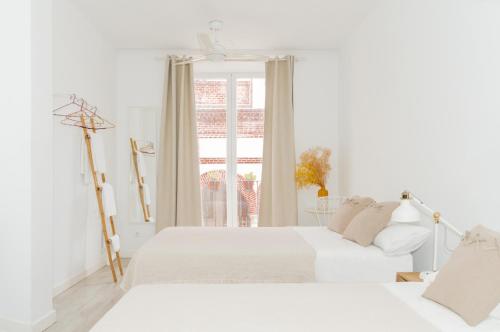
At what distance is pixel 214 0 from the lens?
4.18 metres

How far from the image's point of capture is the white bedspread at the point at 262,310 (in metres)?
1.63

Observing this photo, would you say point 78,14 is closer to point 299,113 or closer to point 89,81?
point 89,81

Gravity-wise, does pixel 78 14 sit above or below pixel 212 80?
→ above

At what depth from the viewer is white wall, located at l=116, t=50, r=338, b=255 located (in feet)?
18.9

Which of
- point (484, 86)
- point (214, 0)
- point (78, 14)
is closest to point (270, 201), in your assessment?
point (214, 0)

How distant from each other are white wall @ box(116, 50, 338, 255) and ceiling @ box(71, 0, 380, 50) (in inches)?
9.2

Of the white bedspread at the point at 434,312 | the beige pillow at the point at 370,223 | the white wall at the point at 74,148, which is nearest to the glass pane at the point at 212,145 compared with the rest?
the white wall at the point at 74,148

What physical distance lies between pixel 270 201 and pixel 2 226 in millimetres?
3333

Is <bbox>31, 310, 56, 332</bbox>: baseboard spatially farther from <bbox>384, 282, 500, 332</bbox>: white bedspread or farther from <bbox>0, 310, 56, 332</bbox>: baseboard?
<bbox>384, 282, 500, 332</bbox>: white bedspread

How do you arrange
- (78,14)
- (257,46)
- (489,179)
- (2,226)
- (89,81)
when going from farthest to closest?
(257,46) → (89,81) → (78,14) → (2,226) → (489,179)

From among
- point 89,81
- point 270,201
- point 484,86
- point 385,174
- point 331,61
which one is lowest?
point 270,201

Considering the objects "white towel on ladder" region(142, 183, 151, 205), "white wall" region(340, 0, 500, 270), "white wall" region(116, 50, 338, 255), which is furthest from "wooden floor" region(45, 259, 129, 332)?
"white wall" region(340, 0, 500, 270)

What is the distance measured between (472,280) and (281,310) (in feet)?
2.67

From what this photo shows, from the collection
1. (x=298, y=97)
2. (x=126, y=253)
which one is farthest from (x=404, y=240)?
(x=126, y=253)
